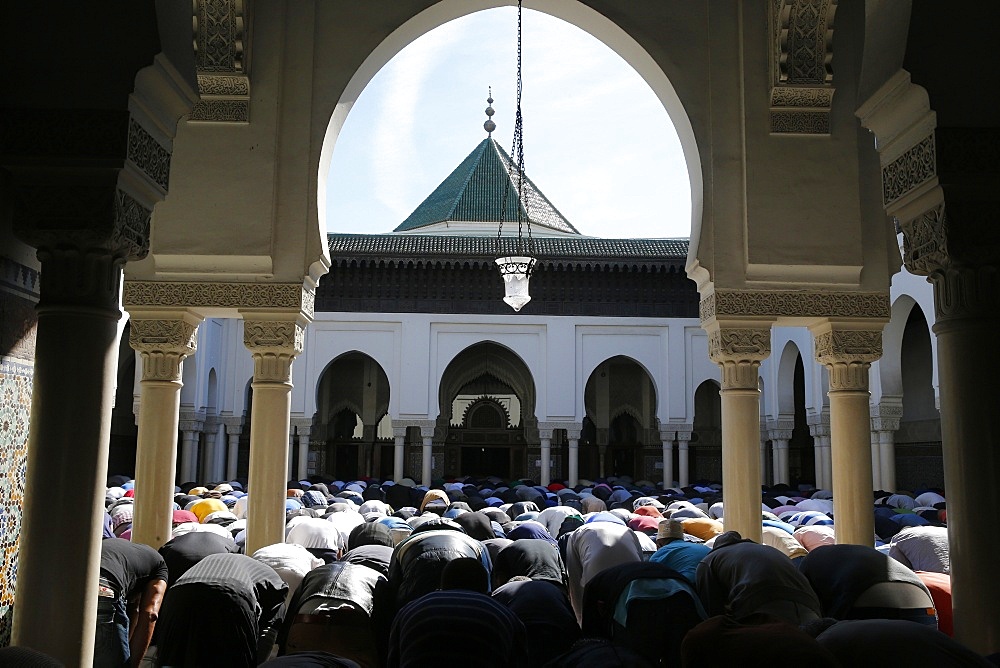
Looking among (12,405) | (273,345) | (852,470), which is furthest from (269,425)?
(852,470)

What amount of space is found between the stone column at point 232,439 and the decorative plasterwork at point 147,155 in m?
18.0

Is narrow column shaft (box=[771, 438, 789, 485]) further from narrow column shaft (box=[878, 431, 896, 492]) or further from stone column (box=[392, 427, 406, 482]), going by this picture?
stone column (box=[392, 427, 406, 482])

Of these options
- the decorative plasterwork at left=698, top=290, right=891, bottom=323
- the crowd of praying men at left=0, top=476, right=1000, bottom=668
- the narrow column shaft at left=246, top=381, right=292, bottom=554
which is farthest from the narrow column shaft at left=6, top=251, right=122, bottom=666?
the decorative plasterwork at left=698, top=290, right=891, bottom=323

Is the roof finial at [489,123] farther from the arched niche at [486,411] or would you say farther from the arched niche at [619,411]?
the arched niche at [619,411]

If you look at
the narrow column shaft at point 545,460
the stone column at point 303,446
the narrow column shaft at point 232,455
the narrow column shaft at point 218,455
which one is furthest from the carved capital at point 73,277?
the narrow column shaft at point 232,455

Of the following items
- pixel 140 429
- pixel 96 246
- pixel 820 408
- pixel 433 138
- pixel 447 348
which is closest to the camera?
pixel 96 246

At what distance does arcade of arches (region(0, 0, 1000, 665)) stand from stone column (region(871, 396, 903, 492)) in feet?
0.25

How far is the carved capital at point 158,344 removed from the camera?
6285mm

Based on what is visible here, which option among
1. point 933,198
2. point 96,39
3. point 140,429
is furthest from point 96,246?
point 140,429

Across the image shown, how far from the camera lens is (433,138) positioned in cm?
2527

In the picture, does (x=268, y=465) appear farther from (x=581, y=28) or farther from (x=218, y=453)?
(x=218, y=453)

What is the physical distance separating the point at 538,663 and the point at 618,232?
2242 cm

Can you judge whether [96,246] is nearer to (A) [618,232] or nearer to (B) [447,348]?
(B) [447,348]

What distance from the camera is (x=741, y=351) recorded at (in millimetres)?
6395
